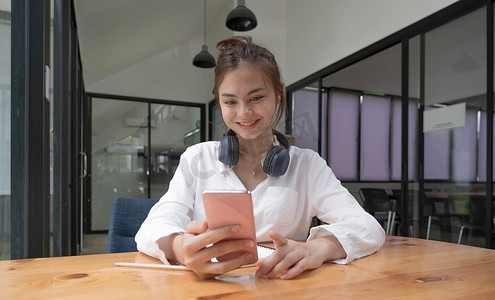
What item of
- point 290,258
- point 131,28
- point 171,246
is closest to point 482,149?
point 290,258

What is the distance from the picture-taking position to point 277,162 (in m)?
1.26

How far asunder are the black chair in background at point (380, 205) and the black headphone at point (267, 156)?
3.26 meters

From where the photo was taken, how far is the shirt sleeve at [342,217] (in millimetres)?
969

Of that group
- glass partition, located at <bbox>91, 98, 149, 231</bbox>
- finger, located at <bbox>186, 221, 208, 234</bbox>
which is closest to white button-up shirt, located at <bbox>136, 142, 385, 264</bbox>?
finger, located at <bbox>186, 221, 208, 234</bbox>

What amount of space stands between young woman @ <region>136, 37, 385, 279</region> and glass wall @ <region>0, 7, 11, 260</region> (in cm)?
57

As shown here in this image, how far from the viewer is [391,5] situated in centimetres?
350

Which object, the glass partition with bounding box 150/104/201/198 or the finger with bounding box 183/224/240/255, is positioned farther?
the glass partition with bounding box 150/104/201/198

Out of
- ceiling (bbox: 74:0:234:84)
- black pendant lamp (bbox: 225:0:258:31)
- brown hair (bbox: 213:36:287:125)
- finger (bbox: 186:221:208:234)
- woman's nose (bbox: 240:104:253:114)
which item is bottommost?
finger (bbox: 186:221:208:234)

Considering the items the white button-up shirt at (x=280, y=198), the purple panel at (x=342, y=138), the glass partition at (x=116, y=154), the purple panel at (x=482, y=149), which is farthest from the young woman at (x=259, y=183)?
the glass partition at (x=116, y=154)

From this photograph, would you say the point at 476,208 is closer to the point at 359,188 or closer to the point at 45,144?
the point at 359,188

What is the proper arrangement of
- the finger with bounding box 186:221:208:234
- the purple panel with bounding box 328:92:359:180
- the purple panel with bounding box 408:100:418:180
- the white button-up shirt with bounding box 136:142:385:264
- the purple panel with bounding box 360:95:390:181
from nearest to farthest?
the finger with bounding box 186:221:208:234 < the white button-up shirt with bounding box 136:142:385:264 < the purple panel with bounding box 408:100:418:180 < the purple panel with bounding box 328:92:359:180 < the purple panel with bounding box 360:95:390:181

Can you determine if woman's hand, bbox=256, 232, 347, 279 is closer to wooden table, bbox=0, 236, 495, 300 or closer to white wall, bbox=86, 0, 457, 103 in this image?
wooden table, bbox=0, 236, 495, 300

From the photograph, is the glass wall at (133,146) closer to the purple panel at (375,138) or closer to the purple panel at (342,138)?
the purple panel at (342,138)

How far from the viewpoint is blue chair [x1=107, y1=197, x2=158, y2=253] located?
149 cm
